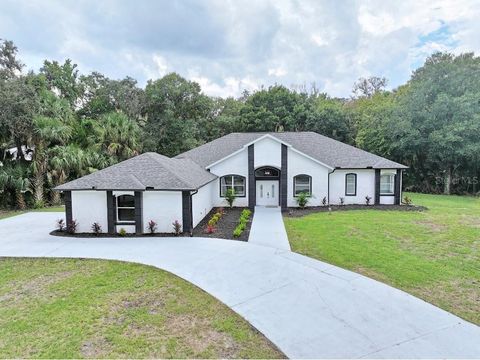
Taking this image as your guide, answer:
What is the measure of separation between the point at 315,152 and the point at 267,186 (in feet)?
17.9

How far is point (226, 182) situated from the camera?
2080 cm

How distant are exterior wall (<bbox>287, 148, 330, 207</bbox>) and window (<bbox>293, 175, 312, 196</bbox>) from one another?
27cm

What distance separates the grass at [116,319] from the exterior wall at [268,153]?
41.1 ft

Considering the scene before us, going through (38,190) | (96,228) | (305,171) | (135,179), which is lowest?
(96,228)

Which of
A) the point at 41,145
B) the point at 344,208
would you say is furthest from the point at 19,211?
the point at 344,208

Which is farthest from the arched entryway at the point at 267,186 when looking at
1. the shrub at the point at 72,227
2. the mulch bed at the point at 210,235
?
the shrub at the point at 72,227

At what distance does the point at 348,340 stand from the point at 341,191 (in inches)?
668

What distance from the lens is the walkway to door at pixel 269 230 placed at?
12.0 m

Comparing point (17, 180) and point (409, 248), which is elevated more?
point (17, 180)

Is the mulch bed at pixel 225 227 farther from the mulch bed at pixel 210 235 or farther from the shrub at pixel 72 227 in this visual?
the shrub at pixel 72 227

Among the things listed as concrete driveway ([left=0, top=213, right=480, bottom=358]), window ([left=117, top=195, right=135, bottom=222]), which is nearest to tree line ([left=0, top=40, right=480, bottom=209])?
window ([left=117, top=195, right=135, bottom=222])

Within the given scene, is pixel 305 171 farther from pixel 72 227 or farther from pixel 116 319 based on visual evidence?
pixel 116 319

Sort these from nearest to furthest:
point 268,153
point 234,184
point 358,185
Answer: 1. point 268,153
2. point 234,184
3. point 358,185

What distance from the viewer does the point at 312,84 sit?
50.9 metres
